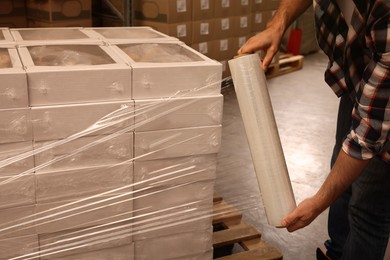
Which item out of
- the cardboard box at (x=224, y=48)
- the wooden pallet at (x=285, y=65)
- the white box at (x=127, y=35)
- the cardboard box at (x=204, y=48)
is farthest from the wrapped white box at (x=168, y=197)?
the wooden pallet at (x=285, y=65)

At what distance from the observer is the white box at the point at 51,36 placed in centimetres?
170

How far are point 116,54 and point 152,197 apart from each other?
1.57ft

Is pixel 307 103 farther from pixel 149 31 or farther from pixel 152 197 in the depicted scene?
pixel 152 197

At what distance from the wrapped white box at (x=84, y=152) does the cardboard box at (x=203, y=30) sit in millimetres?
2598

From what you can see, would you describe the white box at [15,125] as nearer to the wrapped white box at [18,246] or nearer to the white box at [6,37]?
the wrapped white box at [18,246]

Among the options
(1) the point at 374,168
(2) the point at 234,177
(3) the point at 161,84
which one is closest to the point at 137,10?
(2) the point at 234,177

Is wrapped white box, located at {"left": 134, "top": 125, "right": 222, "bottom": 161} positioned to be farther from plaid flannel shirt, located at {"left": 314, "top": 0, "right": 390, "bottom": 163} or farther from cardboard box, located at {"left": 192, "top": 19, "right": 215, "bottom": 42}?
cardboard box, located at {"left": 192, "top": 19, "right": 215, "bottom": 42}

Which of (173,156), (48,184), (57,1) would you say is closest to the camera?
(48,184)

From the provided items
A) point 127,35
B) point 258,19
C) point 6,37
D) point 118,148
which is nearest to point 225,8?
point 258,19

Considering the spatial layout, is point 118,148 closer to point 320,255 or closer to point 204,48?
point 320,255

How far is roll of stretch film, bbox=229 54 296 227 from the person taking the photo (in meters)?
1.29

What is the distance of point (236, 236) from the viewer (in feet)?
6.64

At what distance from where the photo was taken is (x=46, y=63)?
1.50 metres

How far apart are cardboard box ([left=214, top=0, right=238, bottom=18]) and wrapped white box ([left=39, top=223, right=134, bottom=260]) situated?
292cm
